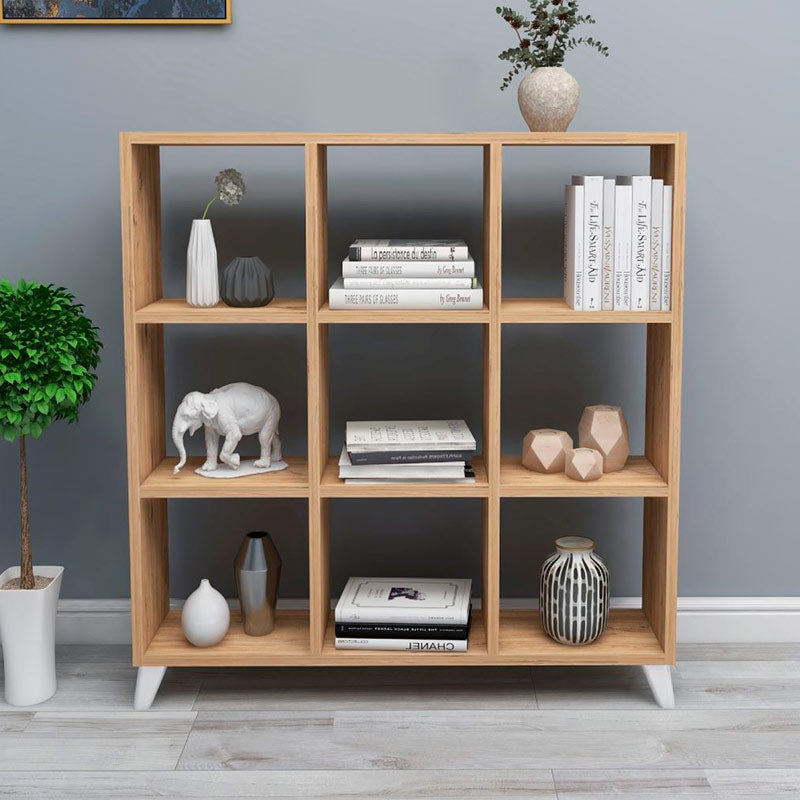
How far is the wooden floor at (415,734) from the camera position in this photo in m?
2.02

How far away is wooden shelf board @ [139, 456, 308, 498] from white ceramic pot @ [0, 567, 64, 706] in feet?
1.07

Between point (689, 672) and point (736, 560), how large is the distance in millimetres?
333

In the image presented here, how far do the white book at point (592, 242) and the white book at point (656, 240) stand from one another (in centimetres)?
10

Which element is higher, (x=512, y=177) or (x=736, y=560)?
(x=512, y=177)

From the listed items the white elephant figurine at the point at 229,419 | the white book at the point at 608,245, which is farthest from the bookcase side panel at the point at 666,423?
the white elephant figurine at the point at 229,419

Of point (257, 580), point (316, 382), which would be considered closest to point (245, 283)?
point (316, 382)

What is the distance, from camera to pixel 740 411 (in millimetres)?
2645

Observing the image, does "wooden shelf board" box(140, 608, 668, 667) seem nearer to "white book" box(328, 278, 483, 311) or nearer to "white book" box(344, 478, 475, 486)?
"white book" box(344, 478, 475, 486)

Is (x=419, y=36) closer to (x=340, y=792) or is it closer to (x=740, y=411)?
(x=740, y=411)

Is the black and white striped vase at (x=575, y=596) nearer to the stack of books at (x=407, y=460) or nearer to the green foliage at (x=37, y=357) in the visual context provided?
the stack of books at (x=407, y=460)

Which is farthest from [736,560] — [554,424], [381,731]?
[381,731]

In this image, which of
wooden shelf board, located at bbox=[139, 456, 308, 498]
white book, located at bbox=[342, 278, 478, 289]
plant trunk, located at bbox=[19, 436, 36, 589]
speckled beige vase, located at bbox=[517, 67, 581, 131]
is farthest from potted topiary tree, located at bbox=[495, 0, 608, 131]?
plant trunk, located at bbox=[19, 436, 36, 589]

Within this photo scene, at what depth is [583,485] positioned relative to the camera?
2.29 m

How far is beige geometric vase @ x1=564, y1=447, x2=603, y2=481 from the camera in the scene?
231 cm
